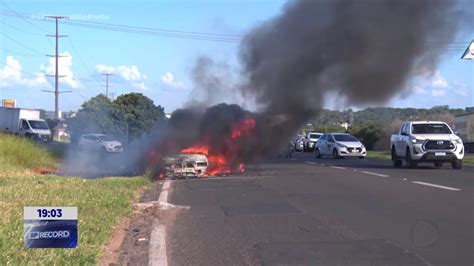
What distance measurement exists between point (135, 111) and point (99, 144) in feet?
57.3

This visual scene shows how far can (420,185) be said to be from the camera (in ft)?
48.6

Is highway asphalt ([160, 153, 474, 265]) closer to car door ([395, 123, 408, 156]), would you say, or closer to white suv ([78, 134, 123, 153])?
car door ([395, 123, 408, 156])

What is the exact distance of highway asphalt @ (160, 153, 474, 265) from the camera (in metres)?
7.06

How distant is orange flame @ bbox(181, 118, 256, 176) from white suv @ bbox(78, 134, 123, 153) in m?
13.0

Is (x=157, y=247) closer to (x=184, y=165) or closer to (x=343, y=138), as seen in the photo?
(x=184, y=165)

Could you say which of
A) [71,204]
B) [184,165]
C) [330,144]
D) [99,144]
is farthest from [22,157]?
[330,144]

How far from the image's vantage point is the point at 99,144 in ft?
111

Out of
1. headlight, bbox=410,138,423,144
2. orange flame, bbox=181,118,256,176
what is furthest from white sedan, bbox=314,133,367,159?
orange flame, bbox=181,118,256,176

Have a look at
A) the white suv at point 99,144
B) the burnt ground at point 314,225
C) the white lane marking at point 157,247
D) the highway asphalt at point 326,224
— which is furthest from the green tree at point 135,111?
the white lane marking at point 157,247

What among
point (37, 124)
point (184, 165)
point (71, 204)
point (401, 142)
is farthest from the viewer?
point (37, 124)

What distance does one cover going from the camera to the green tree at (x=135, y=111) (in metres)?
47.8

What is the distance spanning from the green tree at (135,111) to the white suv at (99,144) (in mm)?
10652

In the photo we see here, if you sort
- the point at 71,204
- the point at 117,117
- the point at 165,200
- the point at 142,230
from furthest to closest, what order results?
1. the point at 117,117
2. the point at 165,200
3. the point at 71,204
4. the point at 142,230

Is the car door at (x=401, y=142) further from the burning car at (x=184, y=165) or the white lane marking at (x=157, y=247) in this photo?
the white lane marking at (x=157, y=247)
